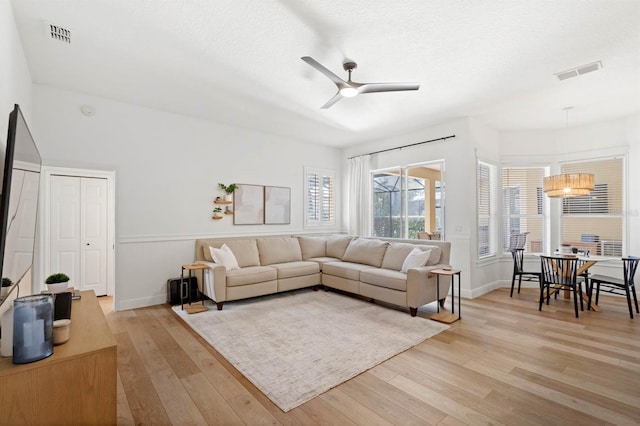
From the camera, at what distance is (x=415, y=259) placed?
4.18 metres

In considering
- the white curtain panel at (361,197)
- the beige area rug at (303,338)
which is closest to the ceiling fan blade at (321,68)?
the beige area rug at (303,338)

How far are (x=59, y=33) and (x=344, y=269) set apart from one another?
13.9 feet

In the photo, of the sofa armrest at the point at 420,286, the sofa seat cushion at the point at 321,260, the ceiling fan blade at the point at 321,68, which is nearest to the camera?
the ceiling fan blade at the point at 321,68

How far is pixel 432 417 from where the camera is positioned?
1948mm

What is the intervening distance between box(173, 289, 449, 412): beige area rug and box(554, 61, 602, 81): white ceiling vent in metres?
3.16

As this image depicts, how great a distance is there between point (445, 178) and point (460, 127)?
2.79 ft

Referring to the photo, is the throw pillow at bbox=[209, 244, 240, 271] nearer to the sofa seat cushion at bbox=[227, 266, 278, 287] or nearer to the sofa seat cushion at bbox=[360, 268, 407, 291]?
the sofa seat cushion at bbox=[227, 266, 278, 287]

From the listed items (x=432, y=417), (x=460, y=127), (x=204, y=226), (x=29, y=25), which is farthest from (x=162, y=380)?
(x=460, y=127)

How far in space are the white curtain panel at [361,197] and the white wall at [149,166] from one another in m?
2.28

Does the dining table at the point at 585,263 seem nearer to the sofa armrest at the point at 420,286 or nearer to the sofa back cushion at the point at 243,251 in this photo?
the sofa armrest at the point at 420,286

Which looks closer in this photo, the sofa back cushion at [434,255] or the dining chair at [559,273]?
the dining chair at [559,273]

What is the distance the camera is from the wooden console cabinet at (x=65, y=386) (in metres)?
1.27

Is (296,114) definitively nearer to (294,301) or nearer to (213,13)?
(213,13)

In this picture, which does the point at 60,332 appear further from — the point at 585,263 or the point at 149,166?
the point at 585,263
